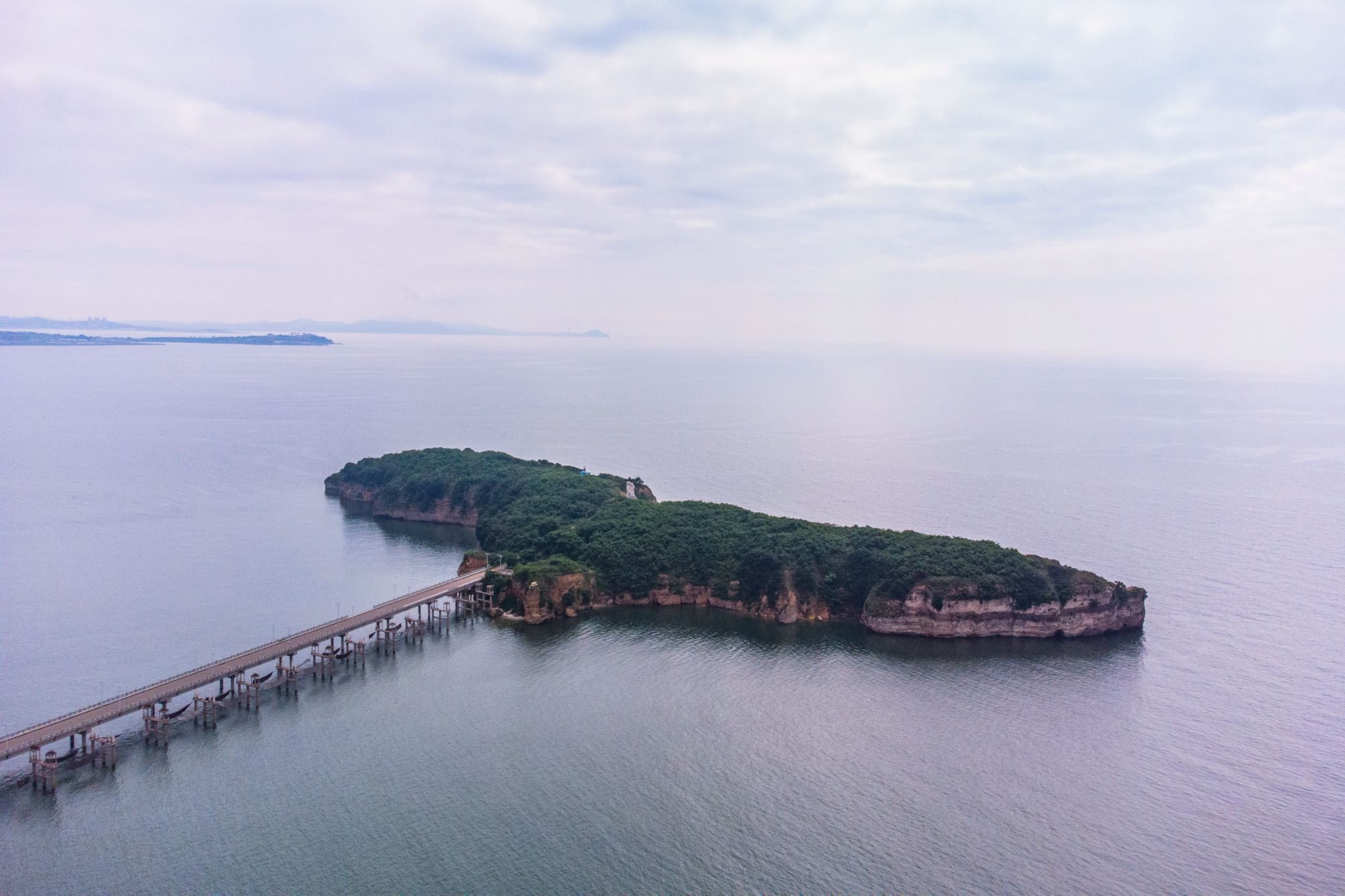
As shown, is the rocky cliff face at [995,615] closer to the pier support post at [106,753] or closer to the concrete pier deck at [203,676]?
the concrete pier deck at [203,676]

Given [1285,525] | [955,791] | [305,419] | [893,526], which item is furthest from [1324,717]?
[305,419]

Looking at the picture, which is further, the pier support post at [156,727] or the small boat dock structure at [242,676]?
the pier support post at [156,727]

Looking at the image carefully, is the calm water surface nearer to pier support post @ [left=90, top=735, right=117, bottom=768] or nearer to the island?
pier support post @ [left=90, top=735, right=117, bottom=768]

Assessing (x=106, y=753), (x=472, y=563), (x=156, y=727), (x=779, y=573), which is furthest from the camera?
(x=472, y=563)

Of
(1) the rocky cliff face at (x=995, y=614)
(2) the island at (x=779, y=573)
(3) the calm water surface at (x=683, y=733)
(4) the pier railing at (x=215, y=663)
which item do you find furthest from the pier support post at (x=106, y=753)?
(1) the rocky cliff face at (x=995, y=614)

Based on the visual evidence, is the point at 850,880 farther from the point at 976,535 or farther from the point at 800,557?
the point at 976,535

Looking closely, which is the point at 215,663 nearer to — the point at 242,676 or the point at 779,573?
the point at 242,676

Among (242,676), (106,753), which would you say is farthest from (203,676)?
(106,753)
